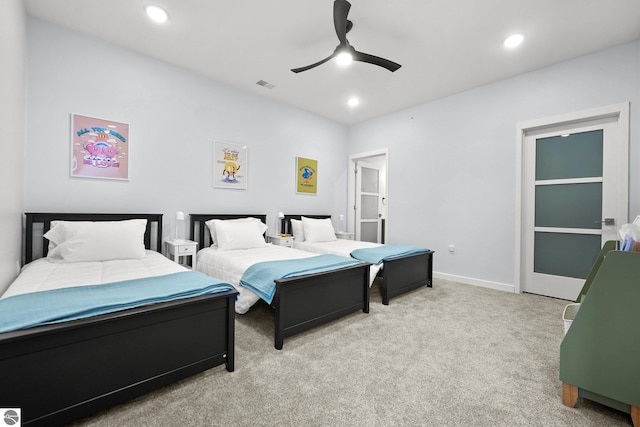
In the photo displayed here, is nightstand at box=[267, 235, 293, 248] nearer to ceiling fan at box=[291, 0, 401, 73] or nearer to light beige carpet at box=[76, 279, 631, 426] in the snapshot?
light beige carpet at box=[76, 279, 631, 426]

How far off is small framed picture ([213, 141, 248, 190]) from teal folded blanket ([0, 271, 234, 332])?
226cm

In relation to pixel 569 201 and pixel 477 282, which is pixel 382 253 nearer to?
pixel 477 282

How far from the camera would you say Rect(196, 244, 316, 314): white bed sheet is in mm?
2492

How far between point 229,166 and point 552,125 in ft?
13.9

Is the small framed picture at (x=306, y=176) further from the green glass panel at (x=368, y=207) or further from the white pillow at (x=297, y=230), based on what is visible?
the green glass panel at (x=368, y=207)

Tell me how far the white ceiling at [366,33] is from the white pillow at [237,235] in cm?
201

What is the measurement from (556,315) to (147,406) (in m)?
3.63

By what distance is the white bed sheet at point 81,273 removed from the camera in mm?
1776

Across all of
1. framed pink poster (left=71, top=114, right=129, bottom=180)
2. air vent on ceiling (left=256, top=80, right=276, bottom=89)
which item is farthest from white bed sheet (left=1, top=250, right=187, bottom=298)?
air vent on ceiling (left=256, top=80, right=276, bottom=89)

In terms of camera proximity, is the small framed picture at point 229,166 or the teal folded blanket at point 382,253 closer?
the teal folded blanket at point 382,253

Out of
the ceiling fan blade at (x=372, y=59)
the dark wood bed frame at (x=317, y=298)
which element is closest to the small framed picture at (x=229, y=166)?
the ceiling fan blade at (x=372, y=59)

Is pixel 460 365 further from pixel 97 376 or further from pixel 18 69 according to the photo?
pixel 18 69

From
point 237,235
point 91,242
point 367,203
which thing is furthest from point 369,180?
point 91,242

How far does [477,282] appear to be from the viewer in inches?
154
